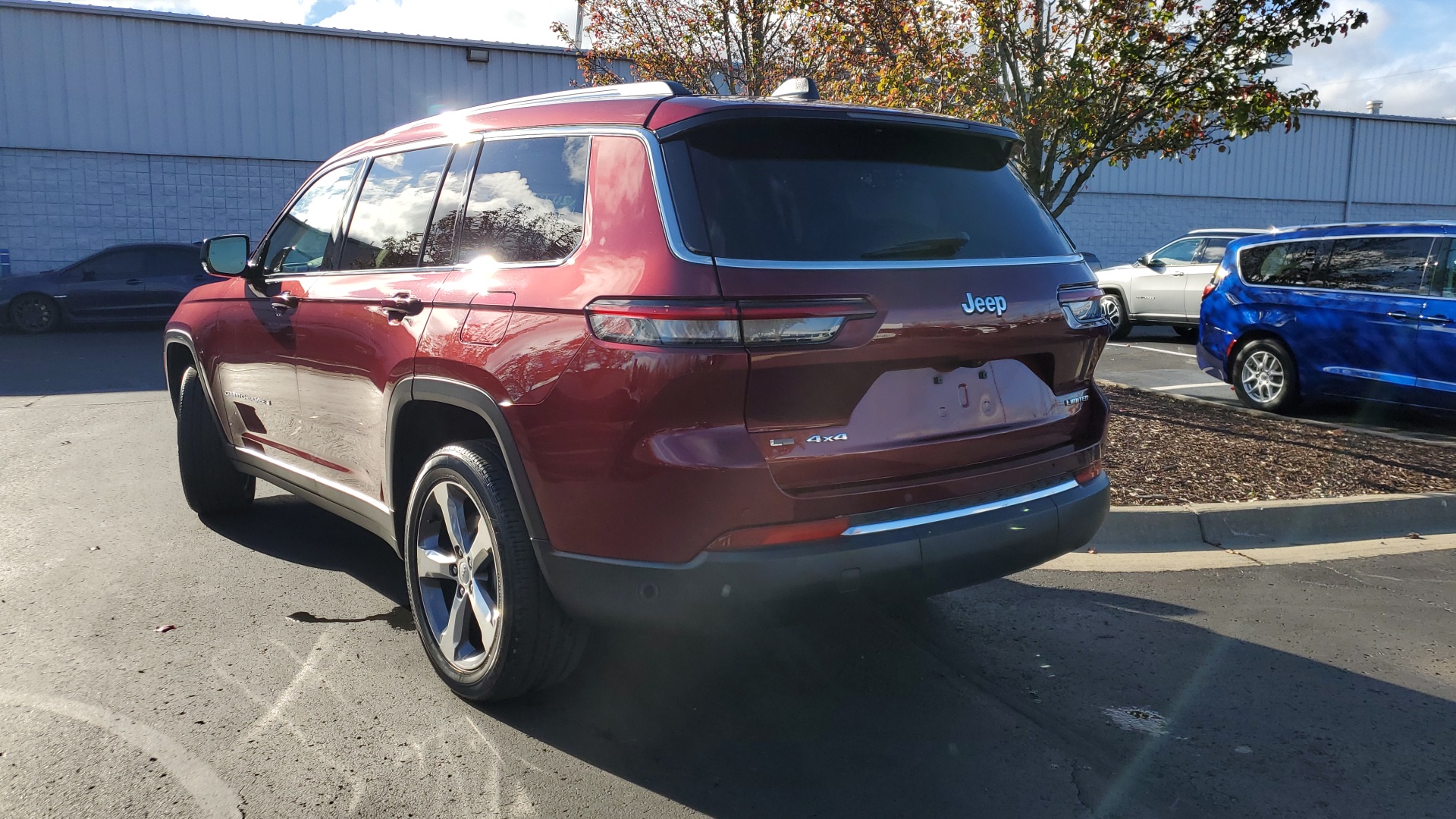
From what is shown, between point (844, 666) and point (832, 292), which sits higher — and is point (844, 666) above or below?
below

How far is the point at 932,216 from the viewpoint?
3.26m

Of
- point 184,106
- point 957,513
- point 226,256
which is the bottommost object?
point 957,513

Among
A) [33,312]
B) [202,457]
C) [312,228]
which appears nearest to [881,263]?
[312,228]

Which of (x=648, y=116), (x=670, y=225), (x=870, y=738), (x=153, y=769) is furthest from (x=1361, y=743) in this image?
(x=153, y=769)

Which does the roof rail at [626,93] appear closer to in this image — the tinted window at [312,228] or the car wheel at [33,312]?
the tinted window at [312,228]

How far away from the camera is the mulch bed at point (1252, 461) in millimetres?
6246

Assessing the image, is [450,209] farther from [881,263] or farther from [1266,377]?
[1266,377]

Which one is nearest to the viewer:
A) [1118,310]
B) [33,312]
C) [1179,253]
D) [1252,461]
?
[1252,461]

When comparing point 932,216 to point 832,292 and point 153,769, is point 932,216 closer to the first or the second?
point 832,292

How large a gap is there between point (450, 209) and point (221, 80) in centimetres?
2102

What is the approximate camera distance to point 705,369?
2.73m

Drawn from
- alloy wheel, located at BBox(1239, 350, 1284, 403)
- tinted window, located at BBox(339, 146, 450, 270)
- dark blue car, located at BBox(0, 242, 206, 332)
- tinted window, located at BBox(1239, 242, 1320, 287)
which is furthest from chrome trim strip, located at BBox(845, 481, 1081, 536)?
dark blue car, located at BBox(0, 242, 206, 332)

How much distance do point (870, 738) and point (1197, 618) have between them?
6.17 feet

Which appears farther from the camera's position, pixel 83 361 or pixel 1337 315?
pixel 83 361
